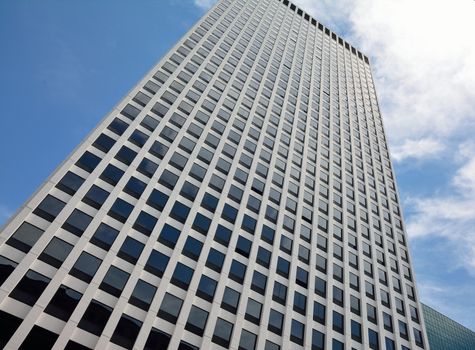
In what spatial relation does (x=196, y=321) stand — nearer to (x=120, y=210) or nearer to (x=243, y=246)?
(x=243, y=246)

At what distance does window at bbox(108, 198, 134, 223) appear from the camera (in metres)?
30.7

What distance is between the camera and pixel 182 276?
30.4 meters

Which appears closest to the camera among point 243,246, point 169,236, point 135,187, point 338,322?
point 169,236

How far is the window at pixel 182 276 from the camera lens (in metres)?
29.8

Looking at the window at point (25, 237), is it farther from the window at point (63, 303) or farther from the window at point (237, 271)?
the window at point (237, 271)

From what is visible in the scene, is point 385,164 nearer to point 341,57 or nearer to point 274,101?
point 274,101

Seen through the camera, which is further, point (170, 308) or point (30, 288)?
point (170, 308)

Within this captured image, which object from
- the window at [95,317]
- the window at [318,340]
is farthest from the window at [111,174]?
the window at [318,340]

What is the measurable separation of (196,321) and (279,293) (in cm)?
862

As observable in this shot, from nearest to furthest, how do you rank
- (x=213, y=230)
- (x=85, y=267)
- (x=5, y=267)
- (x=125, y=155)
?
(x=5, y=267), (x=85, y=267), (x=213, y=230), (x=125, y=155)

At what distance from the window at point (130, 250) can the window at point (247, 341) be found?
9961mm

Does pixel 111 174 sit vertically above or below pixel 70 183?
above

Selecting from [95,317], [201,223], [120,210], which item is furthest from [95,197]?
[95,317]

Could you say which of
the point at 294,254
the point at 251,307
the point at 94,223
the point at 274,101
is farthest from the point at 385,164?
the point at 94,223
